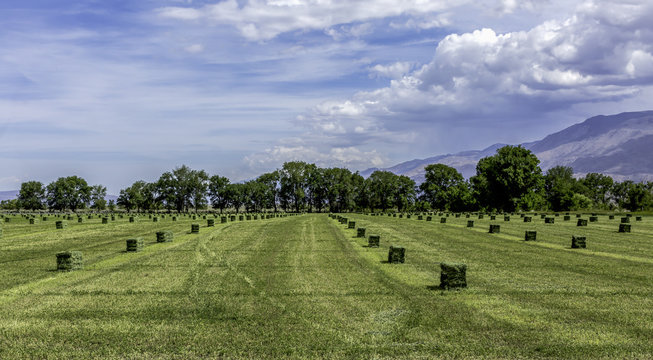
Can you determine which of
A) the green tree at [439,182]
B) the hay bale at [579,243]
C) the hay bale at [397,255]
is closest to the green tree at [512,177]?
the green tree at [439,182]

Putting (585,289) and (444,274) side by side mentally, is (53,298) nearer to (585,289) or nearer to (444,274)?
(444,274)

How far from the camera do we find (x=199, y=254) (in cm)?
3094

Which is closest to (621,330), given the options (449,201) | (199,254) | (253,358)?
(253,358)

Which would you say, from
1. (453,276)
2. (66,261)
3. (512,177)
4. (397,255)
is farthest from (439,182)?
(66,261)

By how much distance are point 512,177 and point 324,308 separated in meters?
119

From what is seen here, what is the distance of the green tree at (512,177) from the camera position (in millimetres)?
124812

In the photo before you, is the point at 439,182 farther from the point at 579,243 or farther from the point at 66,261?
the point at 66,261

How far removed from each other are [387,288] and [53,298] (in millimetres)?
12734

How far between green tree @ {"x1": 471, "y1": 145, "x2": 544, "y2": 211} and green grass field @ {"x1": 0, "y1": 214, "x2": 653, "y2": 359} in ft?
330

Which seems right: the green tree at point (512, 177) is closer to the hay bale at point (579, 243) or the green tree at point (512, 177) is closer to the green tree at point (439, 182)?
the green tree at point (439, 182)

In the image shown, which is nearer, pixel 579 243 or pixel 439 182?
pixel 579 243

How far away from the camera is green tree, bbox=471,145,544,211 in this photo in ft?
409

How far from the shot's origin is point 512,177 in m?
124

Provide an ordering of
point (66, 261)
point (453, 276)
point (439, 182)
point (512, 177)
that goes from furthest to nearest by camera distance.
Result: point (439, 182)
point (512, 177)
point (66, 261)
point (453, 276)
